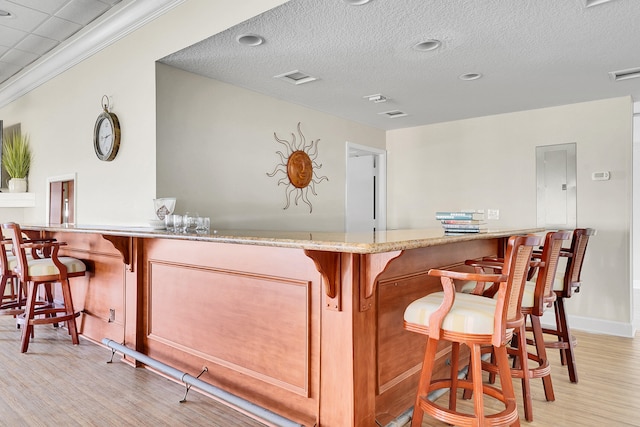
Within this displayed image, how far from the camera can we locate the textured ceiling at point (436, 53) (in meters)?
2.50

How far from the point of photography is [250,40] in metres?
2.93

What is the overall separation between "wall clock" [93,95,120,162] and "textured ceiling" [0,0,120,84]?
0.72 metres

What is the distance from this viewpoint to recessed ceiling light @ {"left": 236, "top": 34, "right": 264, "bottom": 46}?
2.86 metres

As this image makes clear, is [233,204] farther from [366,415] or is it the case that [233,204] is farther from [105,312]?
[366,415]

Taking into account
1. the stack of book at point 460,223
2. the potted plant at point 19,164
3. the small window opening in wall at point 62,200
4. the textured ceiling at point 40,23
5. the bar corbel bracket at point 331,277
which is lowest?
the bar corbel bracket at point 331,277

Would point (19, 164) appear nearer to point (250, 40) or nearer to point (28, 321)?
point (28, 321)

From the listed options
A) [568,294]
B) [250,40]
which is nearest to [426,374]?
[568,294]

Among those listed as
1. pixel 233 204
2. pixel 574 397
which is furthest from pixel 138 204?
pixel 574 397

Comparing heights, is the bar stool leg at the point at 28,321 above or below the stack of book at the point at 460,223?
below

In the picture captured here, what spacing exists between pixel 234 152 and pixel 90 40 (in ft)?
5.49

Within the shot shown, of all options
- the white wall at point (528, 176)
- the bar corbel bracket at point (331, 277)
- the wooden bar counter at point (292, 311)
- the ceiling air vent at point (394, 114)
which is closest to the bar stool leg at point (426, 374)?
the wooden bar counter at point (292, 311)

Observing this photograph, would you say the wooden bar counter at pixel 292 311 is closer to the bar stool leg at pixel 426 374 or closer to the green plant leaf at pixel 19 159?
the bar stool leg at pixel 426 374

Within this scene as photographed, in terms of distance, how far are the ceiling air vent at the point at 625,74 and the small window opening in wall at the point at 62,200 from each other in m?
5.32

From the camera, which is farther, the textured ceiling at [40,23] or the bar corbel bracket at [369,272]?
the textured ceiling at [40,23]
